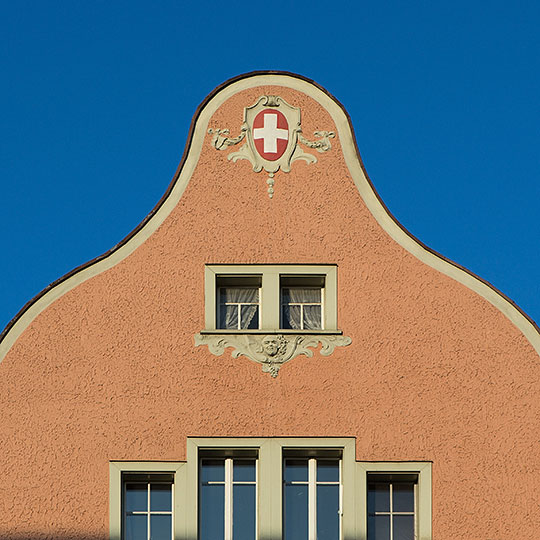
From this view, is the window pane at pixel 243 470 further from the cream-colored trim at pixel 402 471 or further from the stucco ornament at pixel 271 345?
the cream-colored trim at pixel 402 471

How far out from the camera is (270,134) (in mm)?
23422

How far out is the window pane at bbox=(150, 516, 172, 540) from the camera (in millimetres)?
21844

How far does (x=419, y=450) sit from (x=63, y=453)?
4.58 m

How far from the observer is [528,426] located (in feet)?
72.4

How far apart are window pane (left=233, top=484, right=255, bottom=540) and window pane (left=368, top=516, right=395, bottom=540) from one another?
152 centimetres

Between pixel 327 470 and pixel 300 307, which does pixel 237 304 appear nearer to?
pixel 300 307

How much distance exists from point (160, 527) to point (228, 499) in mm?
943

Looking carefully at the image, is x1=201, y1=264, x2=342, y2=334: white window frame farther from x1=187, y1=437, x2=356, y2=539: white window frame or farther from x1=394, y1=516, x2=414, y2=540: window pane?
x1=394, y1=516, x2=414, y2=540: window pane

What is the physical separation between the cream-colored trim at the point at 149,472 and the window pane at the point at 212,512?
11.5 inches

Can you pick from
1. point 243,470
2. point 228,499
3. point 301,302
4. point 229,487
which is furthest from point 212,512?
point 301,302

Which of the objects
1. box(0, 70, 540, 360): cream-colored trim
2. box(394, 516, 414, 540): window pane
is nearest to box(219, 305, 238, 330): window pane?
box(0, 70, 540, 360): cream-colored trim

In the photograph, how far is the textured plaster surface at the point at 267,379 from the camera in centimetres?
2180

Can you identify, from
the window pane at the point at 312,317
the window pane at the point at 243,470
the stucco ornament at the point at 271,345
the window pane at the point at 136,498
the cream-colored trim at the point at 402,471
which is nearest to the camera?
the cream-colored trim at the point at 402,471

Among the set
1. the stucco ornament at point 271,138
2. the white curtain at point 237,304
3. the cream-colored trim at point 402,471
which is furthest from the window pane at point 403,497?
the stucco ornament at point 271,138
